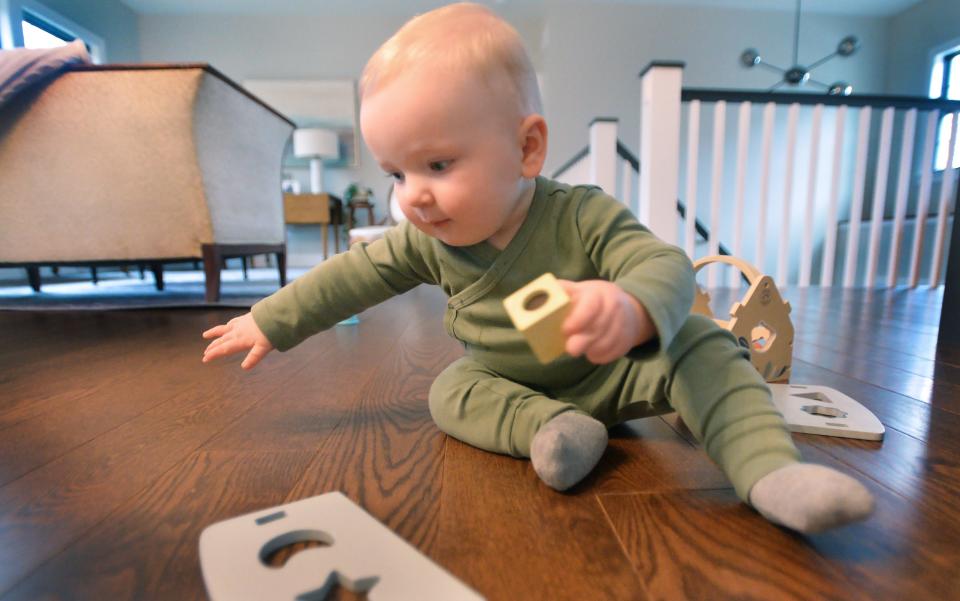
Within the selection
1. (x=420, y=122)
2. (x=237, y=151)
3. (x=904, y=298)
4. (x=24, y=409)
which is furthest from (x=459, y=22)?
(x=904, y=298)

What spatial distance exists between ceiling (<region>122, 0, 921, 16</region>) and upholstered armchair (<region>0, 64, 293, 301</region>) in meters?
3.25

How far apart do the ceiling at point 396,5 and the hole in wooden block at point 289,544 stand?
16.0 feet

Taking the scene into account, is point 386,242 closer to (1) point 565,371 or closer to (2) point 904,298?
(1) point 565,371

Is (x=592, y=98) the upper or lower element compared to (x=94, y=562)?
upper

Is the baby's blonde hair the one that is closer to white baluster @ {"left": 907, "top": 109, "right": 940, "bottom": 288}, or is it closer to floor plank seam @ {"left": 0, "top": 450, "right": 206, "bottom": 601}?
floor plank seam @ {"left": 0, "top": 450, "right": 206, "bottom": 601}

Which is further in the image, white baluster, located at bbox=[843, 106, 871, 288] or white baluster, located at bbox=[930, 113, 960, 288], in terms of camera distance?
white baluster, located at bbox=[930, 113, 960, 288]

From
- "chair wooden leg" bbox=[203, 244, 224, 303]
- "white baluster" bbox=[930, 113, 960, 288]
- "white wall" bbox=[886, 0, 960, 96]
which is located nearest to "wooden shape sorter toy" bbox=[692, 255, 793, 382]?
"chair wooden leg" bbox=[203, 244, 224, 303]

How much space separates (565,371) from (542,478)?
0.46ft

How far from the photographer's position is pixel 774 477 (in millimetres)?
406

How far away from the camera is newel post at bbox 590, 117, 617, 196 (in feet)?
8.76

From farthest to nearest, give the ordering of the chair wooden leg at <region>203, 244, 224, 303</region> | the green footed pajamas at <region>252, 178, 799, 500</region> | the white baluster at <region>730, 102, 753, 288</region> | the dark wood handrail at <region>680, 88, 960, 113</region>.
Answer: the white baluster at <region>730, 102, 753, 288</region>
the dark wood handrail at <region>680, 88, 960, 113</region>
the chair wooden leg at <region>203, 244, 224, 303</region>
the green footed pajamas at <region>252, 178, 799, 500</region>

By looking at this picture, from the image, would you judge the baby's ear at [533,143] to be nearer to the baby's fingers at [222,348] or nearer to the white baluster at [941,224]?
the baby's fingers at [222,348]

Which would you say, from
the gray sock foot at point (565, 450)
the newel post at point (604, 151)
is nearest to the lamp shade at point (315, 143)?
the newel post at point (604, 151)

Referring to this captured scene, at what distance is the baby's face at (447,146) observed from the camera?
1.47 feet
